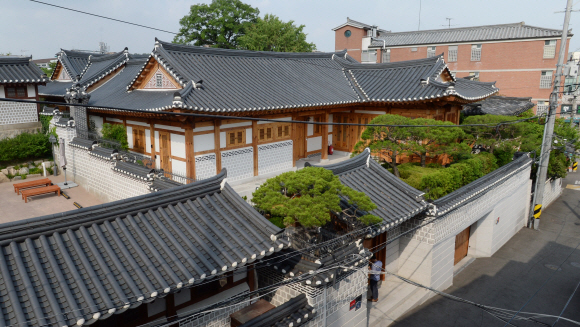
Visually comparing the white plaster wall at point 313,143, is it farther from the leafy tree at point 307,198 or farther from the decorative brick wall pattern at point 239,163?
the leafy tree at point 307,198

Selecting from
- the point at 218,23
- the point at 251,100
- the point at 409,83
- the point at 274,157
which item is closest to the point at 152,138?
the point at 251,100

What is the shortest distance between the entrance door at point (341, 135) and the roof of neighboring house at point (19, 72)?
17.1m

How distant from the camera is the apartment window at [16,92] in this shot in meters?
22.0

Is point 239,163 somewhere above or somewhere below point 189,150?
below

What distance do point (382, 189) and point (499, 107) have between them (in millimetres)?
21335

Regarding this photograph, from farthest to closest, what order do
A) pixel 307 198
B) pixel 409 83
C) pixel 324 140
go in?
pixel 324 140 → pixel 409 83 → pixel 307 198

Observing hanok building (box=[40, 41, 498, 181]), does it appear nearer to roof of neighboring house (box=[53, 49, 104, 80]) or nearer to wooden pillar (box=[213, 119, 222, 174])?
wooden pillar (box=[213, 119, 222, 174])

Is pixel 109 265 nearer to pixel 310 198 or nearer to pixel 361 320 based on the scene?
pixel 310 198

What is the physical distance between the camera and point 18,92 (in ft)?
73.5

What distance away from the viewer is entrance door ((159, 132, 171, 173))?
55.4ft

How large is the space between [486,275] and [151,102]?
1564cm

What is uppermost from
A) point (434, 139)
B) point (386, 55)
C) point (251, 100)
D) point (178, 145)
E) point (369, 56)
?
point (386, 55)

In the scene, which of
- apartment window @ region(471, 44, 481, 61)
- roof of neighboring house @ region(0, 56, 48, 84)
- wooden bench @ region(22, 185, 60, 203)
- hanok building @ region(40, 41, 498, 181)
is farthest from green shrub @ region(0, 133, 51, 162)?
apartment window @ region(471, 44, 481, 61)

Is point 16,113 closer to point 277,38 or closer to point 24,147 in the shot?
point 24,147
